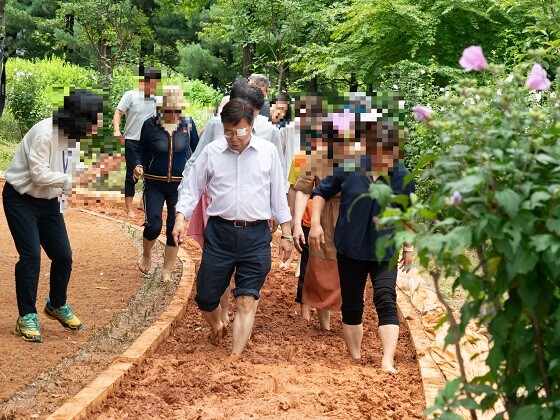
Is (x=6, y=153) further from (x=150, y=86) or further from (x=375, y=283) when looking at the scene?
(x=375, y=283)

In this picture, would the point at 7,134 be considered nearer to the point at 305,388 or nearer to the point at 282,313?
the point at 282,313

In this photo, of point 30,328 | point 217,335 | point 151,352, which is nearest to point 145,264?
point 217,335

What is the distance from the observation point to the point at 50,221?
7.42m

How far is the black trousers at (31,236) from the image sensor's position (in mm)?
7211

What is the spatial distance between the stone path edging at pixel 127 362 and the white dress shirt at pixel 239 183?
1.02 meters

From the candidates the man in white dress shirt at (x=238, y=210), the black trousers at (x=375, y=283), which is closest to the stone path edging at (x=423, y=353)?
the black trousers at (x=375, y=283)

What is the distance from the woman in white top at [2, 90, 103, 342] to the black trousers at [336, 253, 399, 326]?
1.98 m

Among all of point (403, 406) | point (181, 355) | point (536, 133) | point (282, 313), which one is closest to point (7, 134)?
point (282, 313)

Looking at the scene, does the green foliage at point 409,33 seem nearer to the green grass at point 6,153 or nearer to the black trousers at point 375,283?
the green grass at point 6,153

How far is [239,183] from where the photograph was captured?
696 cm

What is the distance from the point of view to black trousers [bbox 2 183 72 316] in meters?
A: 7.21

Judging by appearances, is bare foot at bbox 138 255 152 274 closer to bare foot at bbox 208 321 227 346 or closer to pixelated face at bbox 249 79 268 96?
pixelated face at bbox 249 79 268 96

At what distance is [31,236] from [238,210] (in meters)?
1.51

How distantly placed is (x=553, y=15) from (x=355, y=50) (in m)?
9.97
